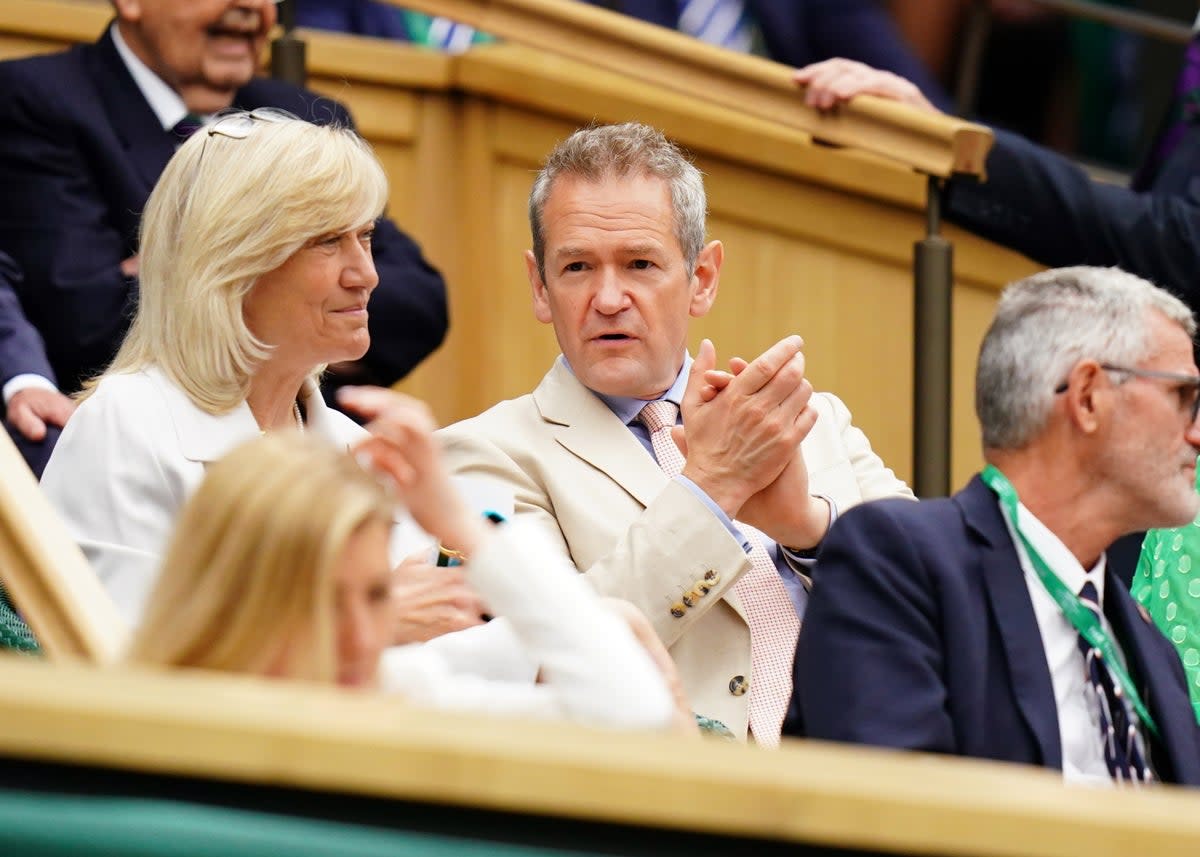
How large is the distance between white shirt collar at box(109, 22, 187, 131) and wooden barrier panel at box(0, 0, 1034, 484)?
520 millimetres

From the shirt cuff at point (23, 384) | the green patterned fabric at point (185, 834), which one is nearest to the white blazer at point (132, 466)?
the shirt cuff at point (23, 384)

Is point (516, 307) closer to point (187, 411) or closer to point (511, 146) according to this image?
point (511, 146)

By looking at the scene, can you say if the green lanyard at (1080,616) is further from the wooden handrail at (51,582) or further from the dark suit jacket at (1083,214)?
the dark suit jacket at (1083,214)

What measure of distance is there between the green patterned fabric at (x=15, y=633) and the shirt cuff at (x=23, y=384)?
0.80 metres

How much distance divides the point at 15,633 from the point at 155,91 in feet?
4.74

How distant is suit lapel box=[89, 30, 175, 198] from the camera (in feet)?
12.1

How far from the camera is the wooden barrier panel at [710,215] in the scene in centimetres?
428

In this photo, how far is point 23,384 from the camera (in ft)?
10.8

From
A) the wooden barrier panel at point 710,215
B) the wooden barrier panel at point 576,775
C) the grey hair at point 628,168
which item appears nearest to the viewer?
the wooden barrier panel at point 576,775

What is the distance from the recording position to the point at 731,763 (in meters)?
1.33

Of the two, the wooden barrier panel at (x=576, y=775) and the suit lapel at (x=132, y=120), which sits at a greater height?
the suit lapel at (x=132, y=120)

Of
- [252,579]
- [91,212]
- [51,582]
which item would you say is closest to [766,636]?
[51,582]

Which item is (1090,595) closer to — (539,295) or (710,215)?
(539,295)

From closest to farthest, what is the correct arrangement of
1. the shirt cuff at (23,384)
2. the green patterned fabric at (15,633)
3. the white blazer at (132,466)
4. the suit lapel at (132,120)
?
the green patterned fabric at (15,633)
the white blazer at (132,466)
the shirt cuff at (23,384)
the suit lapel at (132,120)
